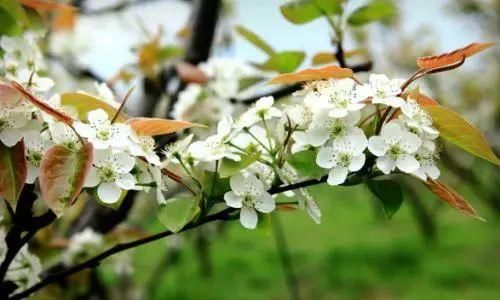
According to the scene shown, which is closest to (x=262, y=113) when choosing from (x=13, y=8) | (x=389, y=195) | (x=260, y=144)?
(x=260, y=144)

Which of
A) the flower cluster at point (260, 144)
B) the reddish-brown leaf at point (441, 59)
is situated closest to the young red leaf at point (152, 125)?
the flower cluster at point (260, 144)

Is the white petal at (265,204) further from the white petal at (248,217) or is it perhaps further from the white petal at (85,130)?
the white petal at (85,130)

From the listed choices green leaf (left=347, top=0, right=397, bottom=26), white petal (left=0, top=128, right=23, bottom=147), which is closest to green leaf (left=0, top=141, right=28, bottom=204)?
white petal (left=0, top=128, right=23, bottom=147)

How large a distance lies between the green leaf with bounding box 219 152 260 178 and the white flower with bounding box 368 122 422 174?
0.34ft

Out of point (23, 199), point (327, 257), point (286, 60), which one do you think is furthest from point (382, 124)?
point (327, 257)

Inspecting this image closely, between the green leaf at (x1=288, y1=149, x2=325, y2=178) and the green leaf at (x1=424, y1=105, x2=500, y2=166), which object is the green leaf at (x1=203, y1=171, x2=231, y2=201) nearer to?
the green leaf at (x1=288, y1=149, x2=325, y2=178)

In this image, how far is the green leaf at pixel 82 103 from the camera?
26.6 inches

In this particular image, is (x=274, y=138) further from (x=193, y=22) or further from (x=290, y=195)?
(x=193, y=22)

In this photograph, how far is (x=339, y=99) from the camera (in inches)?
25.0

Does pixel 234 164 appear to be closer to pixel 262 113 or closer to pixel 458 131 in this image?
pixel 262 113

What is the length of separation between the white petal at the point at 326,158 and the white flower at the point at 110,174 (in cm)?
16

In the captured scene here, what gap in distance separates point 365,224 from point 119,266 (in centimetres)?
523

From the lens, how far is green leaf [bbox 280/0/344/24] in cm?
99

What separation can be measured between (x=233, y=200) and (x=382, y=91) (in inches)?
6.4
